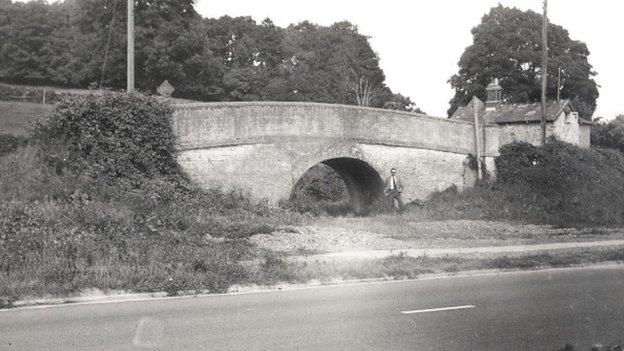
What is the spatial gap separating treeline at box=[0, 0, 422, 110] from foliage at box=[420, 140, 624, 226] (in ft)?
78.8

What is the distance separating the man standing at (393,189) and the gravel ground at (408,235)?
3032 millimetres

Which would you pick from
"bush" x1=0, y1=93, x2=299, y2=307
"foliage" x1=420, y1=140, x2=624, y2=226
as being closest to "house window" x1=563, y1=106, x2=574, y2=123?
"foliage" x1=420, y1=140, x2=624, y2=226

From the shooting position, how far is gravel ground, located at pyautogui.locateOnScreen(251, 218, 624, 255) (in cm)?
1565

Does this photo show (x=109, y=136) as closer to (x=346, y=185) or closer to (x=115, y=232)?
(x=115, y=232)

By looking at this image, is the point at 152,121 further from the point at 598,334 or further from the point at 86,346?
the point at 598,334

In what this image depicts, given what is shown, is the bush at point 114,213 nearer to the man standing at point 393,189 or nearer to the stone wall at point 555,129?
the man standing at point 393,189

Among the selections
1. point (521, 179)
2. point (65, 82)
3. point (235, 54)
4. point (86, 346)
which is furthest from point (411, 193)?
point (235, 54)

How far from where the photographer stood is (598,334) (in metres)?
7.54

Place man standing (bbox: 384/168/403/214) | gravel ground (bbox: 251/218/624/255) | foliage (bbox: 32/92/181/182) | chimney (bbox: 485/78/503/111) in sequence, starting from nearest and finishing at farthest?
gravel ground (bbox: 251/218/624/255) → foliage (bbox: 32/92/181/182) → man standing (bbox: 384/168/403/214) → chimney (bbox: 485/78/503/111)

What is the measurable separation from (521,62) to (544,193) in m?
36.5

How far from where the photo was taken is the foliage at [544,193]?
24.2m

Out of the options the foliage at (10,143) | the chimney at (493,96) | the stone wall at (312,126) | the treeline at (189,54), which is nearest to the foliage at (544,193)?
the stone wall at (312,126)

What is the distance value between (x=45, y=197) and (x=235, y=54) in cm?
5064

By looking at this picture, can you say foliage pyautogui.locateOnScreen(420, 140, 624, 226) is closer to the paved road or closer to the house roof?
the house roof
